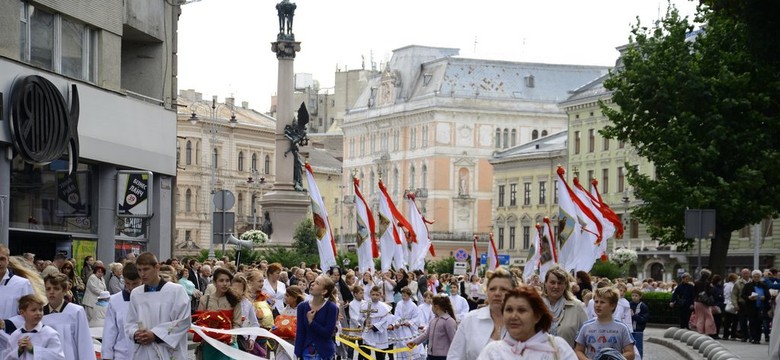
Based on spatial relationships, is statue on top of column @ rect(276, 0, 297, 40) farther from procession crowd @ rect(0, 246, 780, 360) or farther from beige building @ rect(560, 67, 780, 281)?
procession crowd @ rect(0, 246, 780, 360)

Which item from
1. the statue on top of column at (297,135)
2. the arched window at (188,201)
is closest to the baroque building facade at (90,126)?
the statue on top of column at (297,135)

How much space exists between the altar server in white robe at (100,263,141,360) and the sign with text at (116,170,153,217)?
67.4 ft

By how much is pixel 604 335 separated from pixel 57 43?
20.7 metres

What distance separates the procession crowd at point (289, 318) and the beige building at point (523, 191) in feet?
302

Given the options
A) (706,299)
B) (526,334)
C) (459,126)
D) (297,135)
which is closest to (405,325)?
(706,299)

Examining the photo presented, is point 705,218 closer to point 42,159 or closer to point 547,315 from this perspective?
point 42,159

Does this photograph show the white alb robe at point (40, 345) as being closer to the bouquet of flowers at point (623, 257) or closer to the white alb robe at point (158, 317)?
the white alb robe at point (158, 317)

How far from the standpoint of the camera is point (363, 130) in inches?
6152

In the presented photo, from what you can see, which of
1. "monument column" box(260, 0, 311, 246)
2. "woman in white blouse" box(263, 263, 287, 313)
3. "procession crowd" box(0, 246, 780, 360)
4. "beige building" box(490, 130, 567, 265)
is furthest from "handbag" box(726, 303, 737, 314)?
"beige building" box(490, 130, 567, 265)

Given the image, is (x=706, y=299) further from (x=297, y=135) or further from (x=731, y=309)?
(x=297, y=135)

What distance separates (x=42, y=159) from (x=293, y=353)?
13.5m

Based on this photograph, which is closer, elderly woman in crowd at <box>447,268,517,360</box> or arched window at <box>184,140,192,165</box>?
elderly woman in crowd at <box>447,268,517,360</box>

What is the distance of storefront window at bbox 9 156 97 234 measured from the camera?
31266mm

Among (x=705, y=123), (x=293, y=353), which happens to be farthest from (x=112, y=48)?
(x=705, y=123)
